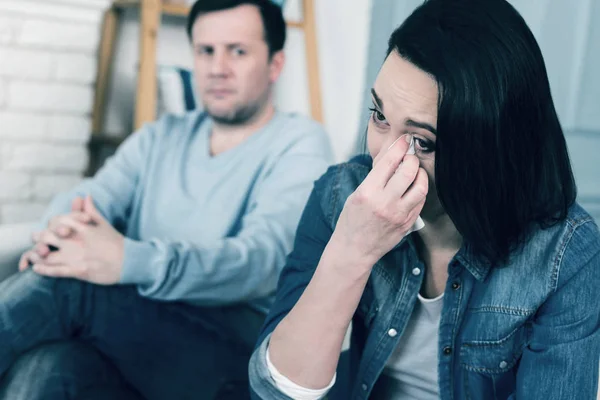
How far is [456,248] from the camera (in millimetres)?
931

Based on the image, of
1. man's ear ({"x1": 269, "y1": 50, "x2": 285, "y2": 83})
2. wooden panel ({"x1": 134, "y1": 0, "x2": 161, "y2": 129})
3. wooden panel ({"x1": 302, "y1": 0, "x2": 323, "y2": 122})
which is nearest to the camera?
man's ear ({"x1": 269, "y1": 50, "x2": 285, "y2": 83})

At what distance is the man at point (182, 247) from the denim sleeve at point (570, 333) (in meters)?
0.55

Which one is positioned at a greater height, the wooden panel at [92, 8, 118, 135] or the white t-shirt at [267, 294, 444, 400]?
the wooden panel at [92, 8, 118, 135]

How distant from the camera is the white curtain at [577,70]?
1.46m

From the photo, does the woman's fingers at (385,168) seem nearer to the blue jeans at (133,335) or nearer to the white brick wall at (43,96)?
the blue jeans at (133,335)

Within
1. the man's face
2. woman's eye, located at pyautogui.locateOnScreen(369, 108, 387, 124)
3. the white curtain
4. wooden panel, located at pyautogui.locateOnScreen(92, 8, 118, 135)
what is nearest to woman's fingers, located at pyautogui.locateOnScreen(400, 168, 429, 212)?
woman's eye, located at pyautogui.locateOnScreen(369, 108, 387, 124)

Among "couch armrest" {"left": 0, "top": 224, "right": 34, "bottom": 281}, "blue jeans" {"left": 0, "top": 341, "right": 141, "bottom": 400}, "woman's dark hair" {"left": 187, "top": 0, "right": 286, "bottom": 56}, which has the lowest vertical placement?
"blue jeans" {"left": 0, "top": 341, "right": 141, "bottom": 400}

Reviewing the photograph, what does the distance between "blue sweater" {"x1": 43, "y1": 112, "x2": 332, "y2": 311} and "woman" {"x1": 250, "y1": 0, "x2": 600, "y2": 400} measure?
0.37 meters

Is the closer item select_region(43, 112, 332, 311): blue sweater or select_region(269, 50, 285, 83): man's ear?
select_region(43, 112, 332, 311): blue sweater

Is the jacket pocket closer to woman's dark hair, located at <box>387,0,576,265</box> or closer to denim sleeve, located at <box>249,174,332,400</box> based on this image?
woman's dark hair, located at <box>387,0,576,265</box>

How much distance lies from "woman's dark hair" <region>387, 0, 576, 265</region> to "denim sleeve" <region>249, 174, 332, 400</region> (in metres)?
0.22

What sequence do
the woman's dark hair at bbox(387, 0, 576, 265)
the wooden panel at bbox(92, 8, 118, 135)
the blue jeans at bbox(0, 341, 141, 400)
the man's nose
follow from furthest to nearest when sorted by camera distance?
the wooden panel at bbox(92, 8, 118, 135) < the man's nose < the blue jeans at bbox(0, 341, 141, 400) < the woman's dark hair at bbox(387, 0, 576, 265)

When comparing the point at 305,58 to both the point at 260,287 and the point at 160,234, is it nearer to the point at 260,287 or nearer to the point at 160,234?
the point at 160,234

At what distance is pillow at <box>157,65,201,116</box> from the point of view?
2.12 meters
